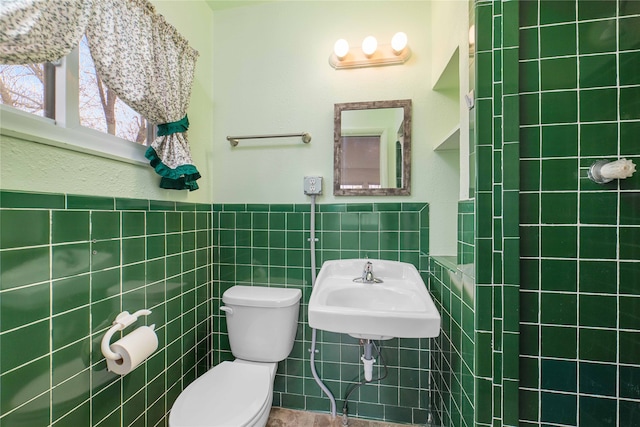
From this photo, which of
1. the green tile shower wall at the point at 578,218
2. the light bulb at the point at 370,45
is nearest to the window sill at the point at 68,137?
the light bulb at the point at 370,45

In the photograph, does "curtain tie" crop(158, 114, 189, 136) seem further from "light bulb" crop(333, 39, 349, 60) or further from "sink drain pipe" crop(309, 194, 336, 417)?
"light bulb" crop(333, 39, 349, 60)

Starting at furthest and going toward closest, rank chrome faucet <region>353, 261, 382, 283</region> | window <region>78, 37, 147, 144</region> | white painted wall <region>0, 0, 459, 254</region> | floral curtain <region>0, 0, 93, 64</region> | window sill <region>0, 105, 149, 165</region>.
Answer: white painted wall <region>0, 0, 459, 254</region> → chrome faucet <region>353, 261, 382, 283</region> → window <region>78, 37, 147, 144</region> → window sill <region>0, 105, 149, 165</region> → floral curtain <region>0, 0, 93, 64</region>

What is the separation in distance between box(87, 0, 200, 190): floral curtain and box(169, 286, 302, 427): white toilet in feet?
2.38

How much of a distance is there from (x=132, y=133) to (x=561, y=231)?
176cm

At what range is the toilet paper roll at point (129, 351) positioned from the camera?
3.05ft

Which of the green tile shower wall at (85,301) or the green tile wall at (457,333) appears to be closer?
the green tile shower wall at (85,301)

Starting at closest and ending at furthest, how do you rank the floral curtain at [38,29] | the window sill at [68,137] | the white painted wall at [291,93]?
1. the floral curtain at [38,29]
2. the window sill at [68,137]
3. the white painted wall at [291,93]

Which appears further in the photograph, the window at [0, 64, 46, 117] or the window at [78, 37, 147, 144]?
the window at [78, 37, 147, 144]

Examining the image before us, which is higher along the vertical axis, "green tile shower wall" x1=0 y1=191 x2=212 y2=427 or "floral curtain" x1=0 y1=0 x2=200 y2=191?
"floral curtain" x1=0 y1=0 x2=200 y2=191

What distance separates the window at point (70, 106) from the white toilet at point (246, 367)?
915mm

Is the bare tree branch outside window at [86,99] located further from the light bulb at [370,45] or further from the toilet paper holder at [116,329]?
the light bulb at [370,45]

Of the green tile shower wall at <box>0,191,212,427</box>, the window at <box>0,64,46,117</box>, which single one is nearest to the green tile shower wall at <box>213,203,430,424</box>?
the green tile shower wall at <box>0,191,212,427</box>

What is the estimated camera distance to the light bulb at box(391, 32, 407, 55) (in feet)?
4.45

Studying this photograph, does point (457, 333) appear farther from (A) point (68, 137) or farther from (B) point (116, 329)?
(A) point (68, 137)
